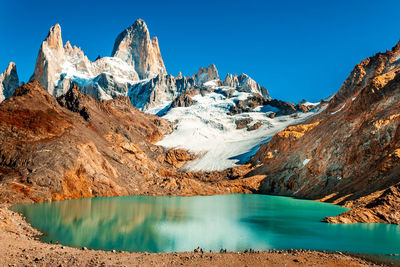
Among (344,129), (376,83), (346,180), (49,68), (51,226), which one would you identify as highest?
(49,68)

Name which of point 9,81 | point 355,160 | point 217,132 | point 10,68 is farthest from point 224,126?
point 10,68

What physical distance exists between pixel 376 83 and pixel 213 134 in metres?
91.6

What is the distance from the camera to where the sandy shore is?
1287 cm

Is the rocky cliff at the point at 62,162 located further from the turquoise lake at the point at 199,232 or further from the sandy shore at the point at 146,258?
the sandy shore at the point at 146,258

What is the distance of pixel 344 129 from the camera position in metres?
52.0

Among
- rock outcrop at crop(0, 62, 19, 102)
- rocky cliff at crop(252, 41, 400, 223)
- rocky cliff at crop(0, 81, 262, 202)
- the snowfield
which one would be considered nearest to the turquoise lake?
rocky cliff at crop(252, 41, 400, 223)

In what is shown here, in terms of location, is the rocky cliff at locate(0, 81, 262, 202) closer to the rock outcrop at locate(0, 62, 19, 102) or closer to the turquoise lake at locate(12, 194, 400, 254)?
the turquoise lake at locate(12, 194, 400, 254)

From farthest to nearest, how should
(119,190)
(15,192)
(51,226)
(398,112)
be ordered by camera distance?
(119,190) < (398,112) < (15,192) < (51,226)

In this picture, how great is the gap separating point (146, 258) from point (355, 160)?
39718mm

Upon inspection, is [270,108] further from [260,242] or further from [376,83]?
[260,242]

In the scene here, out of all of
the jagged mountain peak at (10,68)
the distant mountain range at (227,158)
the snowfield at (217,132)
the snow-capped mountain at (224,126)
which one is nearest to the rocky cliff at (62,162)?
the distant mountain range at (227,158)

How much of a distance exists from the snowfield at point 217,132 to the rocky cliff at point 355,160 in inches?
1219

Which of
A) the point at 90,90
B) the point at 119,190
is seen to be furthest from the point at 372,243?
the point at 90,90

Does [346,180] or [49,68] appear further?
[49,68]
